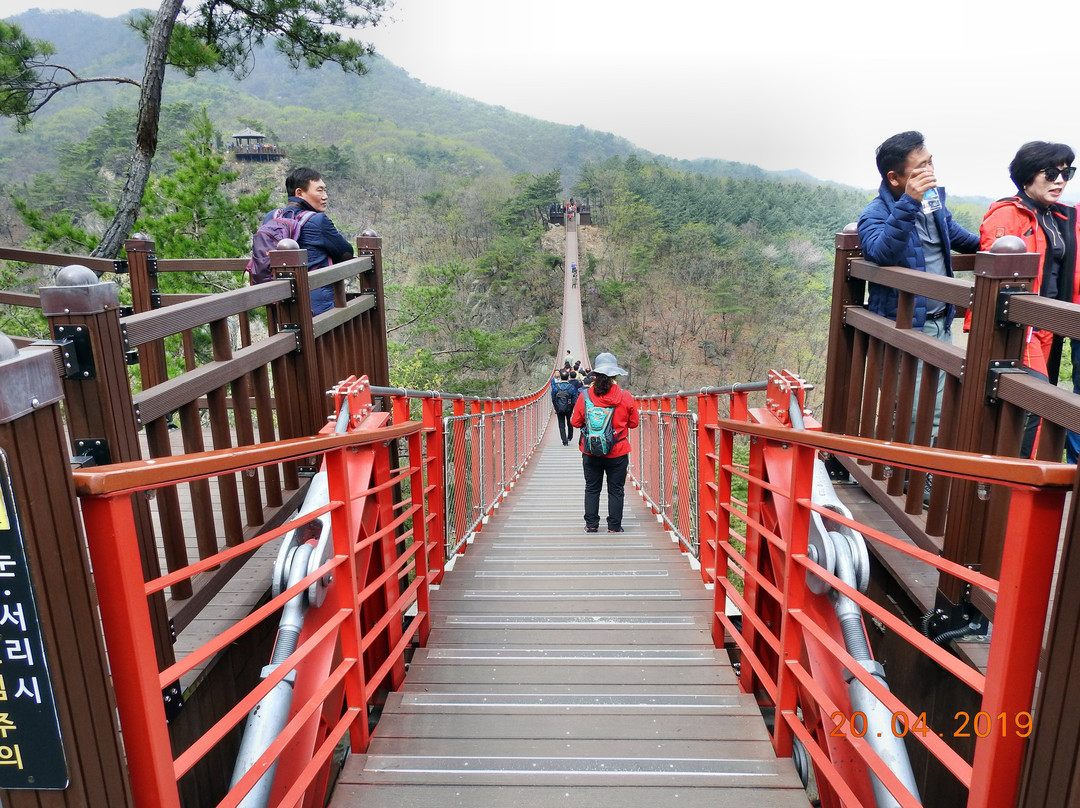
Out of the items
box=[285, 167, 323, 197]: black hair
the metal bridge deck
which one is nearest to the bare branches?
box=[285, 167, 323, 197]: black hair

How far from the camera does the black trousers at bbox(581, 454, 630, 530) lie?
4.87m

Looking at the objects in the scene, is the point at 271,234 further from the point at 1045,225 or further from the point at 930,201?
the point at 1045,225

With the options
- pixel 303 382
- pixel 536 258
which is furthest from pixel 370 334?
pixel 536 258

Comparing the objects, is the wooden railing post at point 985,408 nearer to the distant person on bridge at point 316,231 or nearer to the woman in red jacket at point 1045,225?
the woman in red jacket at point 1045,225

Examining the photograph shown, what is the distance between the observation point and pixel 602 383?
15.2 feet

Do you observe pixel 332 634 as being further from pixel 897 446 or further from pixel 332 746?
pixel 897 446

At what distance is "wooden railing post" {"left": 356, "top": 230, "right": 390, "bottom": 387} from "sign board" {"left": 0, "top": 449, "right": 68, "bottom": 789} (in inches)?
124

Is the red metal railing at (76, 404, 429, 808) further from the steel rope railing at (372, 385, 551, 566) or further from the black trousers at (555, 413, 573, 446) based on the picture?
the black trousers at (555, 413, 573, 446)

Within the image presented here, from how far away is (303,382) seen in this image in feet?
9.53

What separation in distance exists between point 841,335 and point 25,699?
335 centimetres

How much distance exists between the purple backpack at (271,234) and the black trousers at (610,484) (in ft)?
8.03

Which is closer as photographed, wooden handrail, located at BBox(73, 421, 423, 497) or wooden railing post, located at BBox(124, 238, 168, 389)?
wooden handrail, located at BBox(73, 421, 423, 497)

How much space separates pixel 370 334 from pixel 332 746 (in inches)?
106

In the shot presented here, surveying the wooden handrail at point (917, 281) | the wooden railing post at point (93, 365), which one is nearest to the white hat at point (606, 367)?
the wooden handrail at point (917, 281)
